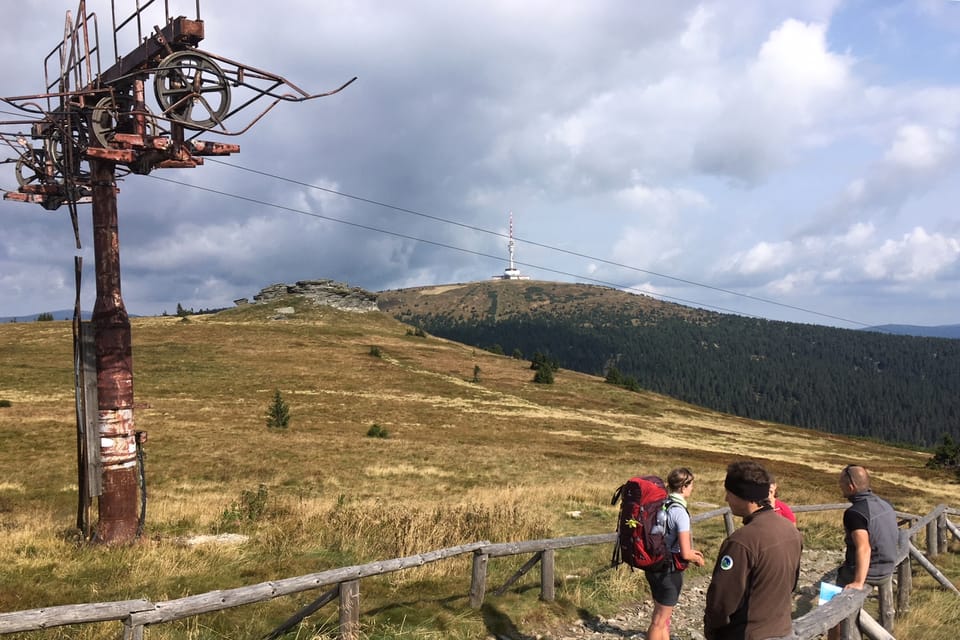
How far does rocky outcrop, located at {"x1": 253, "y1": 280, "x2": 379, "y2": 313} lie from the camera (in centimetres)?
12406

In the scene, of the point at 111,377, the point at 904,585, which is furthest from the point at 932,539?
the point at 111,377

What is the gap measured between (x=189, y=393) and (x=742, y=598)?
163 feet

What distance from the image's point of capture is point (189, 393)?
46812mm

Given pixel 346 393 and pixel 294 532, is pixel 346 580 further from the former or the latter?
pixel 346 393

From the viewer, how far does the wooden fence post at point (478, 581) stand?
7.39 m

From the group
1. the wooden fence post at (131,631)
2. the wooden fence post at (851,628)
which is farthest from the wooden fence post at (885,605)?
the wooden fence post at (131,631)

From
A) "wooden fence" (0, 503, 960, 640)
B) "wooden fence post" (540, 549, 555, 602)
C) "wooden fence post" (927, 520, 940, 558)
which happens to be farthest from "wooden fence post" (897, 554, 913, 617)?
"wooden fence post" (540, 549, 555, 602)

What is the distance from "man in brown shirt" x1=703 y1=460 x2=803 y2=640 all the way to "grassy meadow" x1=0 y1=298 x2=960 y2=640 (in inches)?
147

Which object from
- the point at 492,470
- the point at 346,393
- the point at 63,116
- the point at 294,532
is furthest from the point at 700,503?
the point at 346,393

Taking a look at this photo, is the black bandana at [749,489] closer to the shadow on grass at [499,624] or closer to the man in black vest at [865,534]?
the man in black vest at [865,534]

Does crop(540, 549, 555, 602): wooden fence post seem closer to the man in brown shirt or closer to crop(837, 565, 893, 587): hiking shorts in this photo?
crop(837, 565, 893, 587): hiking shorts

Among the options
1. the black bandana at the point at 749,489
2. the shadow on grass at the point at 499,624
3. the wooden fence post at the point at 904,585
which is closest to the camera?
the black bandana at the point at 749,489

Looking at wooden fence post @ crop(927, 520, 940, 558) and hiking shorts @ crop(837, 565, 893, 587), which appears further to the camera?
wooden fence post @ crop(927, 520, 940, 558)

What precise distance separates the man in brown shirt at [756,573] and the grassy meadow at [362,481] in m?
3.74
